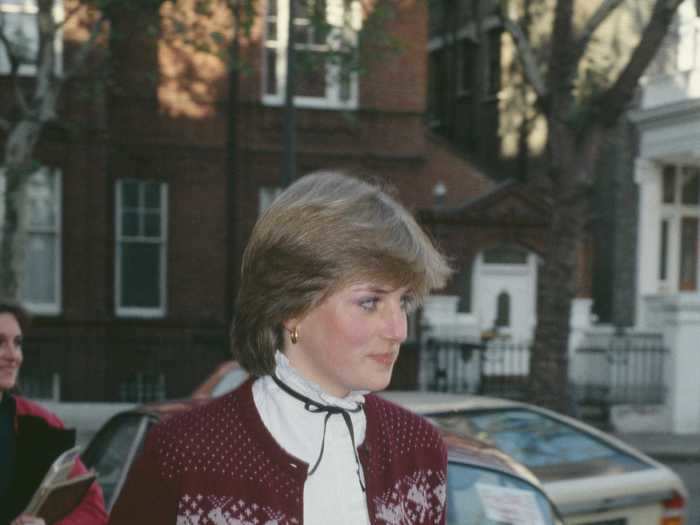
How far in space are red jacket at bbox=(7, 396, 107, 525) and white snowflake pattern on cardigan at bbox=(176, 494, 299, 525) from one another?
5.09 feet

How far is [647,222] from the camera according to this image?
2030 cm

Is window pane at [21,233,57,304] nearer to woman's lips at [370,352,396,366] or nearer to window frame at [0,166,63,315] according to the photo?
window frame at [0,166,63,315]

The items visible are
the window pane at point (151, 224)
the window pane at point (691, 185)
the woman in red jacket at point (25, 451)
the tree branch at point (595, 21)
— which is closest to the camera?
the woman in red jacket at point (25, 451)

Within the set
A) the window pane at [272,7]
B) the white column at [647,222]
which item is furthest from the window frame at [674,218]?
the window pane at [272,7]

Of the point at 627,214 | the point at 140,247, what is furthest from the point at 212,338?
the point at 627,214

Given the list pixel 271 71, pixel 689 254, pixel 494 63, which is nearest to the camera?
pixel 271 71

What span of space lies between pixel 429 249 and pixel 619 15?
804 inches

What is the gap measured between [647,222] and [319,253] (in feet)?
63.2

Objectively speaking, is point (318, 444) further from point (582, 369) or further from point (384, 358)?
point (582, 369)

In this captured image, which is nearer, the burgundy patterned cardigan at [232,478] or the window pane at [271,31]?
the burgundy patterned cardigan at [232,478]

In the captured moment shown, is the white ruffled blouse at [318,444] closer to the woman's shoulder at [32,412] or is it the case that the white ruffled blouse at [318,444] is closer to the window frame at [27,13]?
the woman's shoulder at [32,412]

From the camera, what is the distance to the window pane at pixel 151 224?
18.6 m

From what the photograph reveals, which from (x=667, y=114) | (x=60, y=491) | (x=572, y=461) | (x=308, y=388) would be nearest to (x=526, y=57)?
(x=572, y=461)

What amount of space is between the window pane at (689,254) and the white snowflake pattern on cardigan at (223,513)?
65.9 feet
